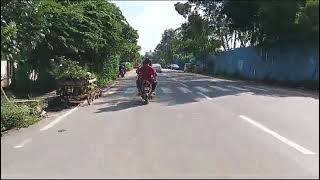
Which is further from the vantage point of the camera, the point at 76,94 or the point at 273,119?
the point at 76,94

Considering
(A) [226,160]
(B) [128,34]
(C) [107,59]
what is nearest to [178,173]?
(A) [226,160]

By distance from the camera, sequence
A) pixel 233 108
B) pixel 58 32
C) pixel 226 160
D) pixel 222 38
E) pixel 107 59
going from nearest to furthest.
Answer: pixel 226 160 < pixel 233 108 < pixel 58 32 < pixel 107 59 < pixel 222 38

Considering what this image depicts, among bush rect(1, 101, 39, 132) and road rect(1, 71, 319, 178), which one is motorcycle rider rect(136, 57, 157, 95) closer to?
road rect(1, 71, 319, 178)

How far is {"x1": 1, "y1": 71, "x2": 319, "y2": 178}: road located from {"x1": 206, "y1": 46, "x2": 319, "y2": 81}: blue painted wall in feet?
7.05

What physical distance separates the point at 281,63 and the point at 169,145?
Result: 1950 centimetres

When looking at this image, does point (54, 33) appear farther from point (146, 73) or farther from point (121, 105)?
point (121, 105)

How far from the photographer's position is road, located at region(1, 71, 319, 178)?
23.9 ft

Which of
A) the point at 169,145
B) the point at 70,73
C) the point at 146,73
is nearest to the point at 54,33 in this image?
the point at 70,73

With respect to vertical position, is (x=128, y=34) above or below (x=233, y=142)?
above

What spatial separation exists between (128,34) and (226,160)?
1320 inches

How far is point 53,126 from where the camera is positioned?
12.3 m

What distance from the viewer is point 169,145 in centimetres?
923

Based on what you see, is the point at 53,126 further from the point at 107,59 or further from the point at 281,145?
the point at 107,59

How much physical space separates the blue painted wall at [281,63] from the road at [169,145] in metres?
2.15
